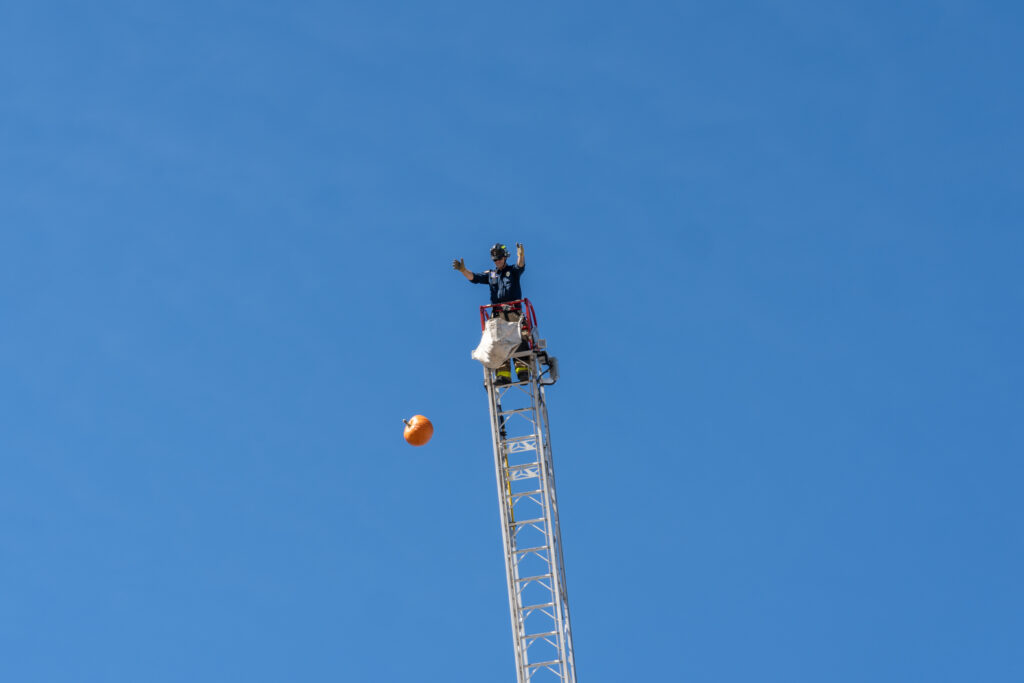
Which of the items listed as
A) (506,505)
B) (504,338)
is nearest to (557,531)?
(506,505)

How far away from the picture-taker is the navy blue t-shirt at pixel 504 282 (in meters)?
67.6

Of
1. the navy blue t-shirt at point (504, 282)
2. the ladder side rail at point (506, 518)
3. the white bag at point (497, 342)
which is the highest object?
the navy blue t-shirt at point (504, 282)

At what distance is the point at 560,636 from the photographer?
64.8 m

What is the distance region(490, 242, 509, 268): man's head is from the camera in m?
67.6

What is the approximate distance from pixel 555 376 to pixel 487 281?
13.1 feet

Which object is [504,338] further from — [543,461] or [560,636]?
[560,636]

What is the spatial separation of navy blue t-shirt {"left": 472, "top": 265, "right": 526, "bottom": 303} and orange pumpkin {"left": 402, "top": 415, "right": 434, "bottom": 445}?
547 centimetres

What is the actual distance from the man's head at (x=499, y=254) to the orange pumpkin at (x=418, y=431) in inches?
255

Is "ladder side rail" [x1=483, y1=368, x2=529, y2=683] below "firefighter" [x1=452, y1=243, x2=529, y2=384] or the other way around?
below

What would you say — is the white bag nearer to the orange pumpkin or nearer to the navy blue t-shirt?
the navy blue t-shirt

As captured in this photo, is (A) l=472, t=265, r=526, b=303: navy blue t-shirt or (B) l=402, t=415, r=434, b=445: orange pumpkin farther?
(A) l=472, t=265, r=526, b=303: navy blue t-shirt

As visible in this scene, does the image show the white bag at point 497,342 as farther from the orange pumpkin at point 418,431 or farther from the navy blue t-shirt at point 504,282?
the orange pumpkin at point 418,431

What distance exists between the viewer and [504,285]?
67.7m

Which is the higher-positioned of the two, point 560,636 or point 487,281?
point 487,281
